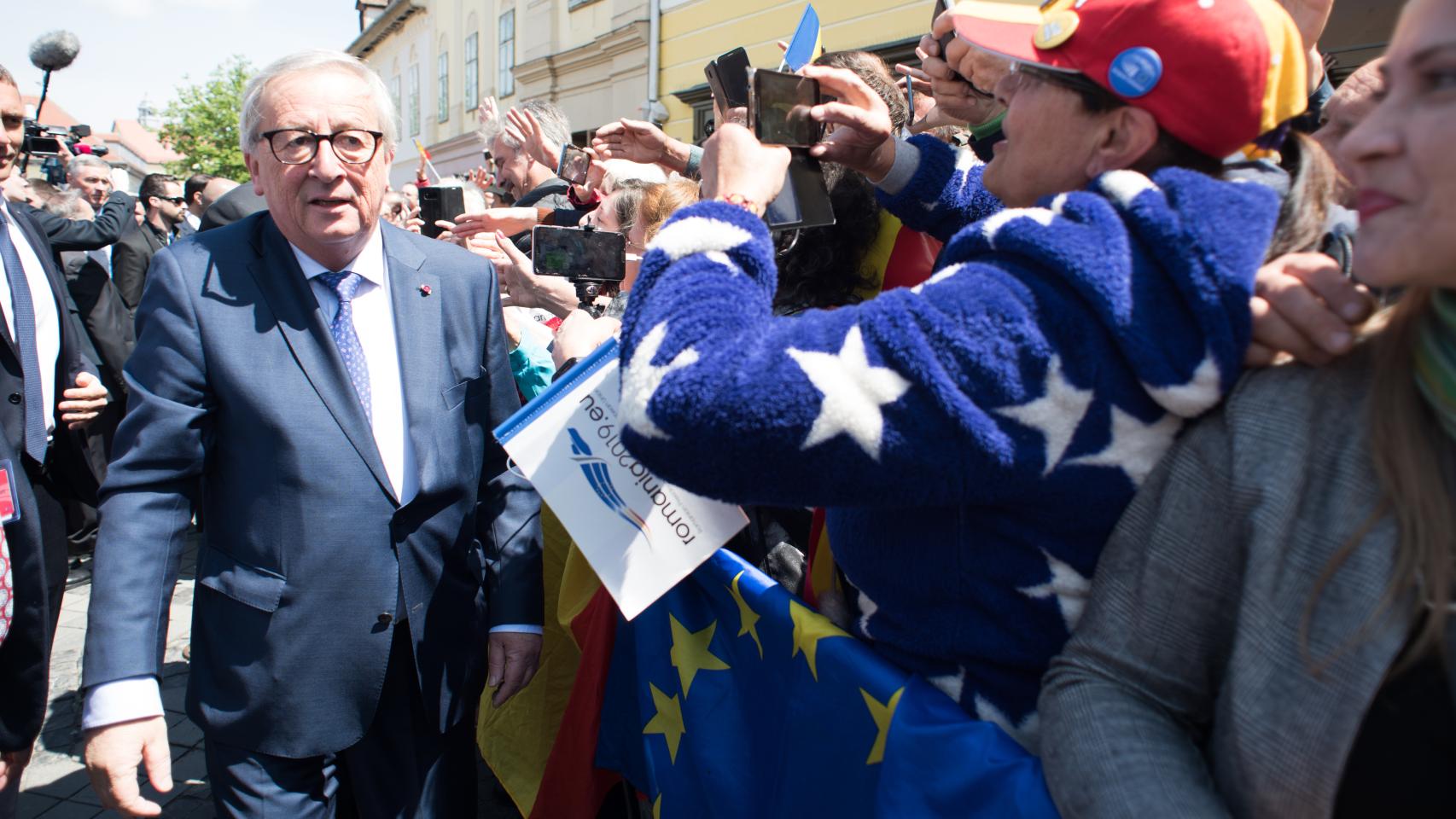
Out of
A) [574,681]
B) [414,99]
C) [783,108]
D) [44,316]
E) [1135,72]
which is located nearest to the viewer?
[1135,72]

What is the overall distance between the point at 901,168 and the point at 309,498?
138cm

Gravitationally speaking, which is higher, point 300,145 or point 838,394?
point 300,145

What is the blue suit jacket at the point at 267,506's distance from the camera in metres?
1.66

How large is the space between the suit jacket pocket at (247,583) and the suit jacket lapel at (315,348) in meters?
0.27

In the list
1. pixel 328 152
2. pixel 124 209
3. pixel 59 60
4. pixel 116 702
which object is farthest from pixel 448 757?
pixel 59 60

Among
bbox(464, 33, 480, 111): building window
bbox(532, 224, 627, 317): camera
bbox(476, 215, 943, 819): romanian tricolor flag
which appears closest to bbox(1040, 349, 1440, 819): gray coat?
bbox(476, 215, 943, 819): romanian tricolor flag

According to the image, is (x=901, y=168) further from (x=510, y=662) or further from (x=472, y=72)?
(x=472, y=72)

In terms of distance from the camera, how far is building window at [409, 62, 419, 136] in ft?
84.3

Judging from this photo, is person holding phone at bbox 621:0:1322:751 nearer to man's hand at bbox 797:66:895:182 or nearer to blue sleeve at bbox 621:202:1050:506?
blue sleeve at bbox 621:202:1050:506

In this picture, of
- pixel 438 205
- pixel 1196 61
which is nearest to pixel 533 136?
pixel 438 205

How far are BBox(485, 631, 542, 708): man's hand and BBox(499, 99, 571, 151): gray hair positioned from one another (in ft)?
13.7

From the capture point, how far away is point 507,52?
18.5 m

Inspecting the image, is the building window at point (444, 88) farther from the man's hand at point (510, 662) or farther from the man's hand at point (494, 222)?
the man's hand at point (510, 662)

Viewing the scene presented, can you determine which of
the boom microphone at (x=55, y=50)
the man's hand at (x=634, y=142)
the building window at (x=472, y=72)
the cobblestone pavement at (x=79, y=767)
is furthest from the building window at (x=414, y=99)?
the man's hand at (x=634, y=142)
